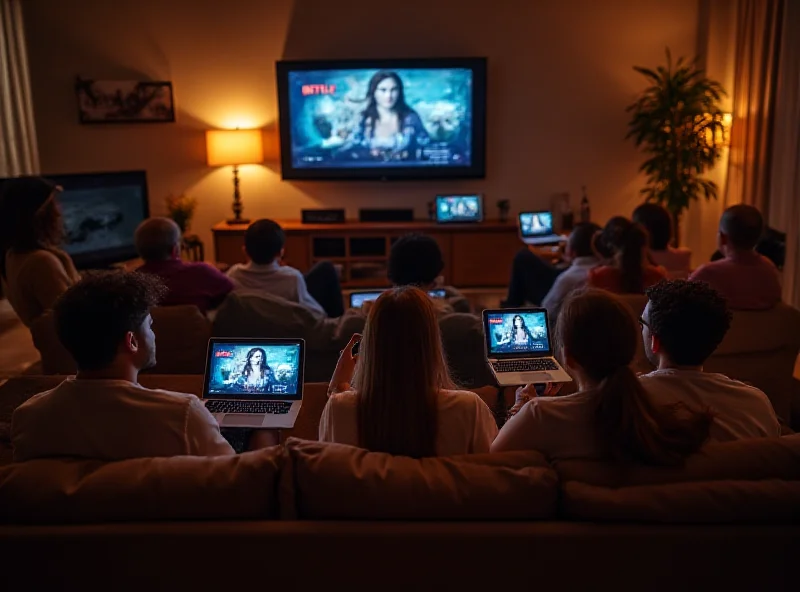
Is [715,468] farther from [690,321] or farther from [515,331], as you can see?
[515,331]

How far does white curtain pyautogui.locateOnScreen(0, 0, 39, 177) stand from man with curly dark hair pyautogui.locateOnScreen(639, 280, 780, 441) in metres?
5.51

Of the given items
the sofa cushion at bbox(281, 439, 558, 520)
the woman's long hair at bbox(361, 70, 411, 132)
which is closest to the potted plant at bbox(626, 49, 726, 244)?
the woman's long hair at bbox(361, 70, 411, 132)

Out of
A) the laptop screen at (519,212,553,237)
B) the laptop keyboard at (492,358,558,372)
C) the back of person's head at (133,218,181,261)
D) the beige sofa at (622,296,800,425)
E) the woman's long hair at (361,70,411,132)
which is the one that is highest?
the woman's long hair at (361,70,411,132)

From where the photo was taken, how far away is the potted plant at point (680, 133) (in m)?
Answer: 6.25

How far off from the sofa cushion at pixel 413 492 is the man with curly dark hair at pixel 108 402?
321mm

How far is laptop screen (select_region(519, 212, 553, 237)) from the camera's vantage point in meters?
6.38

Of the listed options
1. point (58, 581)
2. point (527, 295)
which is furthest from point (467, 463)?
point (527, 295)

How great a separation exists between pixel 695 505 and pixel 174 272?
2.66 m

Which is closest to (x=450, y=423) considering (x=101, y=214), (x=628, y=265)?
(x=628, y=265)

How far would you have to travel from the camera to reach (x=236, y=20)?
259 inches

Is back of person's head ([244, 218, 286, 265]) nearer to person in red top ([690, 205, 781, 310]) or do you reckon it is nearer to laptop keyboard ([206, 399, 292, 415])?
laptop keyboard ([206, 399, 292, 415])

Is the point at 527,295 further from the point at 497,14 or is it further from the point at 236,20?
the point at 236,20

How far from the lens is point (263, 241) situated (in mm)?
3805

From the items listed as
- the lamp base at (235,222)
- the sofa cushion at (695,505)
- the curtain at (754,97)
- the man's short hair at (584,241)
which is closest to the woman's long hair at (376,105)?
the lamp base at (235,222)
